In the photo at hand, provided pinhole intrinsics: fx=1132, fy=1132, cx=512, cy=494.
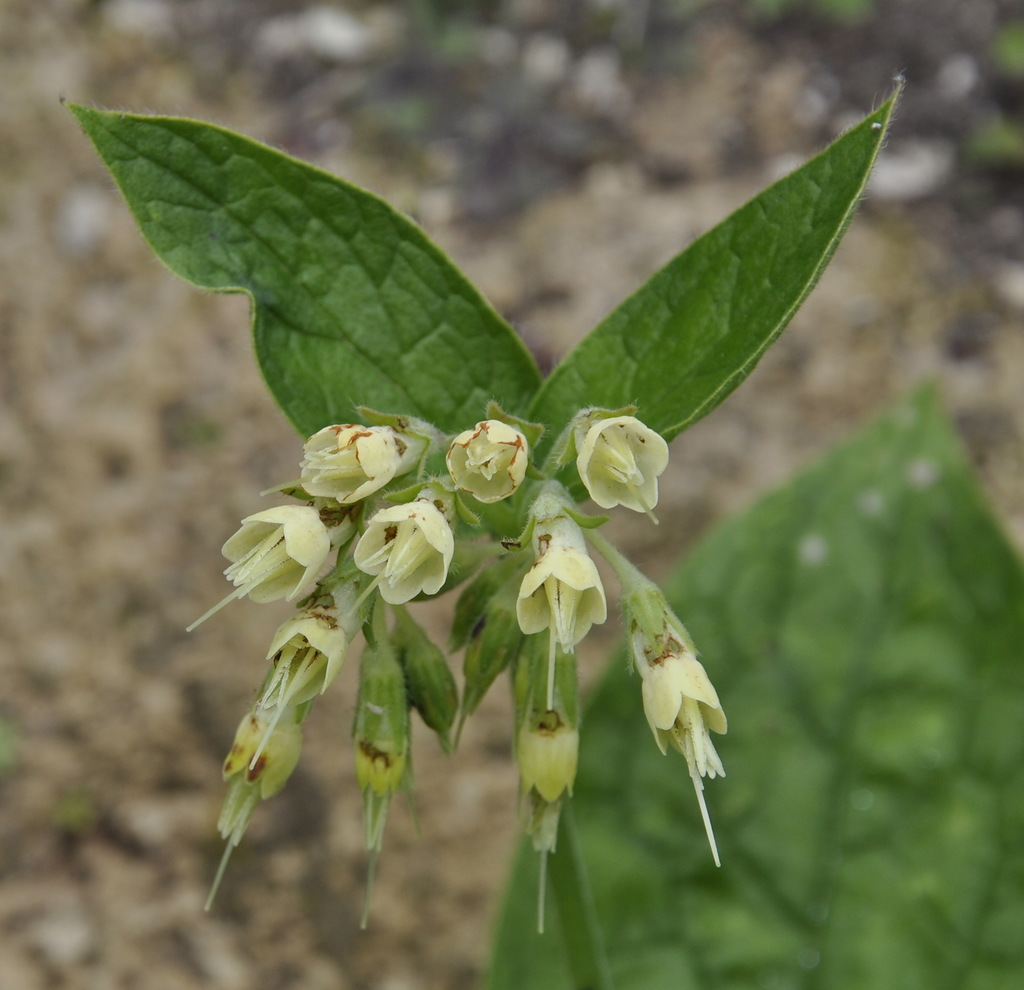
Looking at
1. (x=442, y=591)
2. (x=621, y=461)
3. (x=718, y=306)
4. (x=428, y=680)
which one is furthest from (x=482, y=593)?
(x=718, y=306)

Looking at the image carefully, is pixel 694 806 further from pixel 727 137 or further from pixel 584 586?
pixel 727 137

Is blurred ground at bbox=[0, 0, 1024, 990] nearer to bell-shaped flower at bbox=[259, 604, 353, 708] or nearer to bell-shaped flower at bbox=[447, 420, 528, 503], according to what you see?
bell-shaped flower at bbox=[259, 604, 353, 708]

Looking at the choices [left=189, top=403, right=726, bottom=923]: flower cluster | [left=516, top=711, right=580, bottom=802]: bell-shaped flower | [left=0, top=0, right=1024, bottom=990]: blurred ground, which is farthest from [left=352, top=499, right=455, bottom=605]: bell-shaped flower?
[left=0, top=0, right=1024, bottom=990]: blurred ground

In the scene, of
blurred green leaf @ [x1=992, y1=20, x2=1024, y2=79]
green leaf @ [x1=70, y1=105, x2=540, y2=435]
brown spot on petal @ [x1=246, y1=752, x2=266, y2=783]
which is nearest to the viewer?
brown spot on petal @ [x1=246, y1=752, x2=266, y2=783]

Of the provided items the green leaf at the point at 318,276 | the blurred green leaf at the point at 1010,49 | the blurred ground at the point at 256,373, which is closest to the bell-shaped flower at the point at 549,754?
the green leaf at the point at 318,276

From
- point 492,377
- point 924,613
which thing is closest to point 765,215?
point 492,377

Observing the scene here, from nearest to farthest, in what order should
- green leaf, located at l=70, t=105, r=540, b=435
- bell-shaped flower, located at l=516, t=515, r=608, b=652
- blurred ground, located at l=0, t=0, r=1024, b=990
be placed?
bell-shaped flower, located at l=516, t=515, r=608, b=652
green leaf, located at l=70, t=105, r=540, b=435
blurred ground, located at l=0, t=0, r=1024, b=990

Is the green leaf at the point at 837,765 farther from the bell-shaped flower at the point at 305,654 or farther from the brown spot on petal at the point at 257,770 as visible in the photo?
the bell-shaped flower at the point at 305,654
